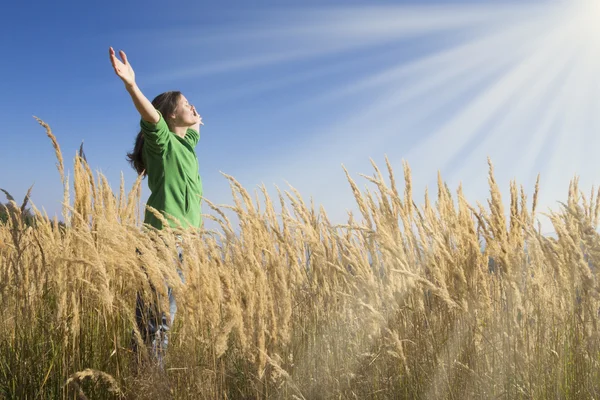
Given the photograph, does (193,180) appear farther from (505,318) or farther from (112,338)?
(505,318)

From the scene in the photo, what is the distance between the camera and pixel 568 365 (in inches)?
82.5

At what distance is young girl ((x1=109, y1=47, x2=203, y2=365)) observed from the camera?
285 cm

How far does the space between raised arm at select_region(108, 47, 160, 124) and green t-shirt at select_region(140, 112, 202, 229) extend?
0.19ft

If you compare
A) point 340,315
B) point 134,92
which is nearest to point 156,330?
point 340,315

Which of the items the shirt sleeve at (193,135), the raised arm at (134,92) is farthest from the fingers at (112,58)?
the shirt sleeve at (193,135)

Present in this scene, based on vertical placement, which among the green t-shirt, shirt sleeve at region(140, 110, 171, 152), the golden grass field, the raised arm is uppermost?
the raised arm

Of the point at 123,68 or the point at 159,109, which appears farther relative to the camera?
the point at 159,109

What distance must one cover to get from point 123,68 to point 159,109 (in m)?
0.55

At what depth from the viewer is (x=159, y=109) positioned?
3426mm

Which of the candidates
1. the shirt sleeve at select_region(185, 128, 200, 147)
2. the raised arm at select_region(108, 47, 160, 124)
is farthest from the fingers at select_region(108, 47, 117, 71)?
the shirt sleeve at select_region(185, 128, 200, 147)

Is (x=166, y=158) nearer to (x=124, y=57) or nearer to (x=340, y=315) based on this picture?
(x=124, y=57)

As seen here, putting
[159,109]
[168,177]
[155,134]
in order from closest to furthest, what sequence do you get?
[155,134] < [168,177] < [159,109]

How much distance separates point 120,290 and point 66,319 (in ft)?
1.25

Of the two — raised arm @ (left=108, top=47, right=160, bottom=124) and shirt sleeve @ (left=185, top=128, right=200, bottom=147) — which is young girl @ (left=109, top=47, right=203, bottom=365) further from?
shirt sleeve @ (left=185, top=128, right=200, bottom=147)
